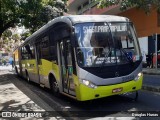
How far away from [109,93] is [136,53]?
5.37 feet

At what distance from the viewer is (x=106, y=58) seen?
7.90 metres

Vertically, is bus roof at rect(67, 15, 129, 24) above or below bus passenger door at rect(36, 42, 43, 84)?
above

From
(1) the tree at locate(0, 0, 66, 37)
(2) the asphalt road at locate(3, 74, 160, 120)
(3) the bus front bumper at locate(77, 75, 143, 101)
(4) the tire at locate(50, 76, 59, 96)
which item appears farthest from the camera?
(1) the tree at locate(0, 0, 66, 37)

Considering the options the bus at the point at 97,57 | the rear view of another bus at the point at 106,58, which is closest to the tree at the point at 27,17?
the bus at the point at 97,57

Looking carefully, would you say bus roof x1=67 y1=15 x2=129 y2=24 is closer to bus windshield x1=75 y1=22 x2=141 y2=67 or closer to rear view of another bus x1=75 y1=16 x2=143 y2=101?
rear view of another bus x1=75 y1=16 x2=143 y2=101

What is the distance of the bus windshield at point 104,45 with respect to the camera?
25.5 feet

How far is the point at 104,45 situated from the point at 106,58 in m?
0.40

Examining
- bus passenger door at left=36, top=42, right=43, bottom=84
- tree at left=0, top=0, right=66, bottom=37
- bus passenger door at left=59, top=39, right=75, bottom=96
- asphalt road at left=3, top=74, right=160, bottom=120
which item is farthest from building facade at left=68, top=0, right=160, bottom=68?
bus passenger door at left=59, top=39, right=75, bottom=96

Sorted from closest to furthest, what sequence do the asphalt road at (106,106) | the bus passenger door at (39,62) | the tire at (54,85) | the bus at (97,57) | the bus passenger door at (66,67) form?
the asphalt road at (106,106), the bus at (97,57), the bus passenger door at (66,67), the tire at (54,85), the bus passenger door at (39,62)

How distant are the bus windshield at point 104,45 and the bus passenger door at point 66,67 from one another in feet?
1.93

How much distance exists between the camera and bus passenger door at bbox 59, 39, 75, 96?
8.42m

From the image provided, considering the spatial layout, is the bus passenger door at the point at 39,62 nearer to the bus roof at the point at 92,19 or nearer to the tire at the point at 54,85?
the tire at the point at 54,85

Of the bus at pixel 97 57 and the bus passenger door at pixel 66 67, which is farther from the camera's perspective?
the bus passenger door at pixel 66 67

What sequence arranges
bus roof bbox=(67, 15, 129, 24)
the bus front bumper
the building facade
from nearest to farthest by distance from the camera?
1. the bus front bumper
2. bus roof bbox=(67, 15, 129, 24)
3. the building facade
